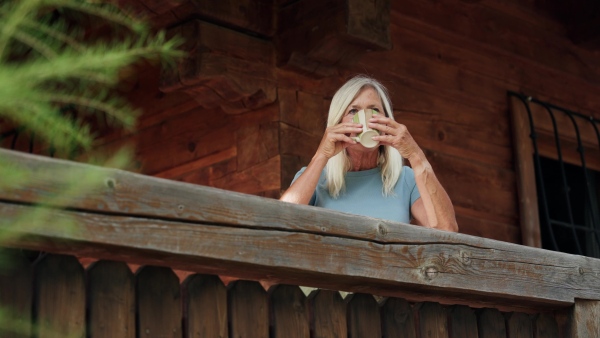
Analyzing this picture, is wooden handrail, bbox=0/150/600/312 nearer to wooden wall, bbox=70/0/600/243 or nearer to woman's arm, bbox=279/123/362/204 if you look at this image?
woman's arm, bbox=279/123/362/204

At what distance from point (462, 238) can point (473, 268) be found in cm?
8

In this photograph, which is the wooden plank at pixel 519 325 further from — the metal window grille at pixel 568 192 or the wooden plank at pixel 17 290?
the metal window grille at pixel 568 192

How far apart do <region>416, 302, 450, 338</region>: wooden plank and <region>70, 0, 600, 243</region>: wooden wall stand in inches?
58.6

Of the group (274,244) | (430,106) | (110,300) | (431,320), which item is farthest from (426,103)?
(110,300)

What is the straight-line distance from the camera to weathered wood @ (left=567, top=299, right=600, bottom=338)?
110 inches

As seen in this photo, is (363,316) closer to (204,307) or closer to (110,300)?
(204,307)

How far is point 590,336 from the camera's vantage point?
283 centimetres

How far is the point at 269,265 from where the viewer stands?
2057 millimetres

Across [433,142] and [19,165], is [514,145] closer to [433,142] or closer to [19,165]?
[433,142]

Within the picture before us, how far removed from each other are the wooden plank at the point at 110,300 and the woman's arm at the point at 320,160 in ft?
3.43

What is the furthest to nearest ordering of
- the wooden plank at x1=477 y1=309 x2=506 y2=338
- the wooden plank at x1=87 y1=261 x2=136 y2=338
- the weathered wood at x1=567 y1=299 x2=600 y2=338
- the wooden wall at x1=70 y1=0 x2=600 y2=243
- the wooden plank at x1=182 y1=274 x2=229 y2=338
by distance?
the wooden wall at x1=70 y1=0 x2=600 y2=243
the weathered wood at x1=567 y1=299 x2=600 y2=338
the wooden plank at x1=477 y1=309 x2=506 y2=338
the wooden plank at x1=182 y1=274 x2=229 y2=338
the wooden plank at x1=87 y1=261 x2=136 y2=338

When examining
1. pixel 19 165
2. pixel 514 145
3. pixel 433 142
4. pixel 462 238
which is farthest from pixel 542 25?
pixel 19 165

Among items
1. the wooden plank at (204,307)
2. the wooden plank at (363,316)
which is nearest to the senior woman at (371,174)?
the wooden plank at (363,316)

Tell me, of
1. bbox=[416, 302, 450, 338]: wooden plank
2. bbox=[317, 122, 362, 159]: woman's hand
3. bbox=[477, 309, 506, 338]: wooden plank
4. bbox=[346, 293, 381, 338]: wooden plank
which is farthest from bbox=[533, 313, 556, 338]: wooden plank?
bbox=[317, 122, 362, 159]: woman's hand
